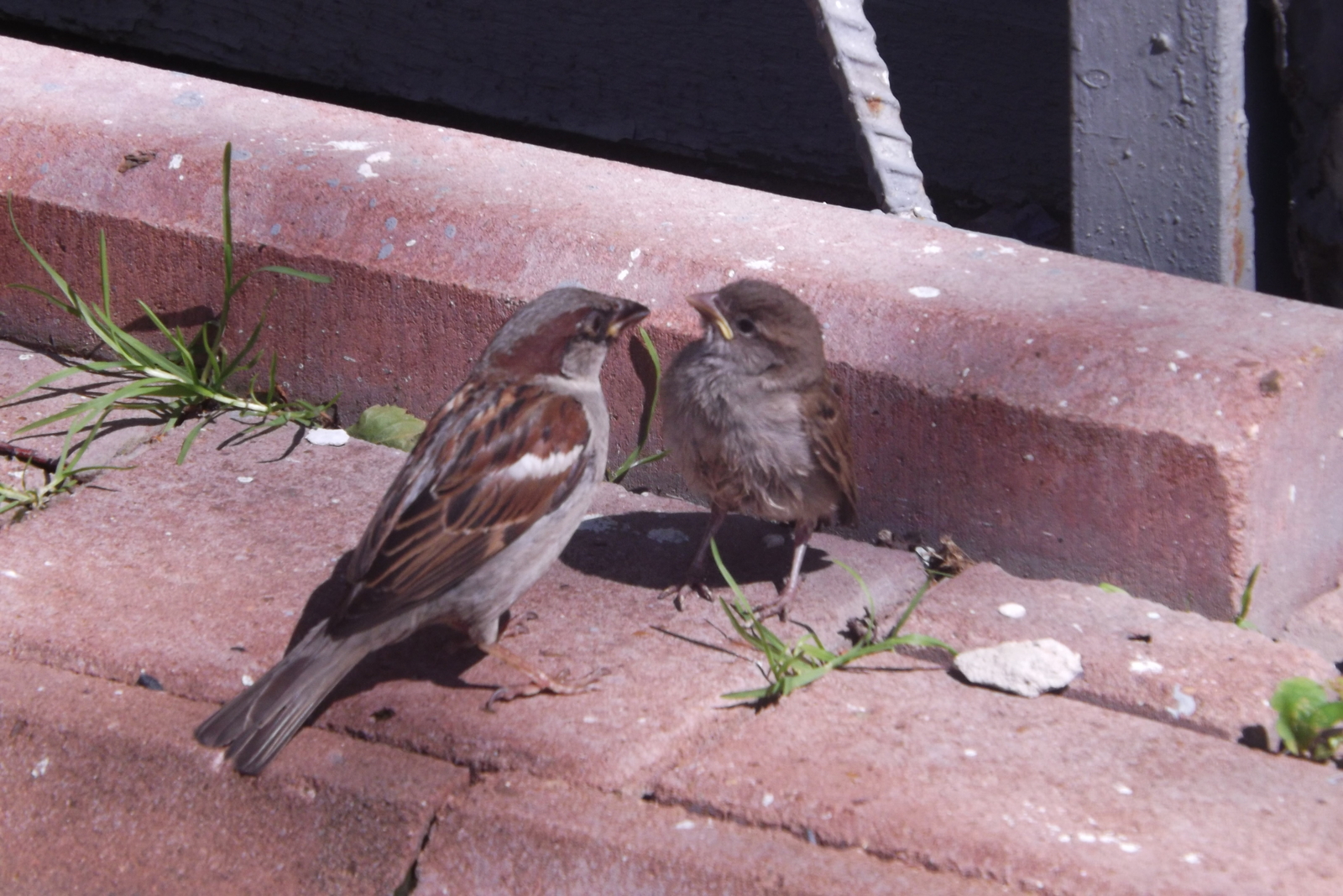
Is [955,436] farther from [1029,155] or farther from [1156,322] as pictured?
[1029,155]

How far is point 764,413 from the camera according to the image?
3105mm

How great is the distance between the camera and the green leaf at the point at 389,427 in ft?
12.1

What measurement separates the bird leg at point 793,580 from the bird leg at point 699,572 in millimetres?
137

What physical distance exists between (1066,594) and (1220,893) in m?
1.05

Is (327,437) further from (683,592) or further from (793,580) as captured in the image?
(793,580)

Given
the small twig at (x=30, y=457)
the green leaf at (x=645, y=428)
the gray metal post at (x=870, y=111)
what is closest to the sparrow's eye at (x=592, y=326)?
the green leaf at (x=645, y=428)

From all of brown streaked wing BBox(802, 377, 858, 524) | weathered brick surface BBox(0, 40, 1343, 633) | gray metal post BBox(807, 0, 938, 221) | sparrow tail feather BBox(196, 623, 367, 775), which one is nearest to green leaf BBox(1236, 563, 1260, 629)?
weathered brick surface BBox(0, 40, 1343, 633)

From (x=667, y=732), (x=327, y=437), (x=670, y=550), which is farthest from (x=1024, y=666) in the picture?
(x=327, y=437)

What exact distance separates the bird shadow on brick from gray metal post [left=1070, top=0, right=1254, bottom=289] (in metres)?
1.41

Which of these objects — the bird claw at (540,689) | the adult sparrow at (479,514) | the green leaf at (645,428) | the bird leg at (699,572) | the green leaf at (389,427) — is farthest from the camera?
the green leaf at (389,427)

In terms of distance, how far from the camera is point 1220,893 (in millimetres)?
2088

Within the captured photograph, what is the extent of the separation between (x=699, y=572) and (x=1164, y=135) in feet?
6.22

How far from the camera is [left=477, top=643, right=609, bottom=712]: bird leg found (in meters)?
2.68

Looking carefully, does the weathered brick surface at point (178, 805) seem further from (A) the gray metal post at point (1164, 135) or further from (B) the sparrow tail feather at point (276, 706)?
(A) the gray metal post at point (1164, 135)
